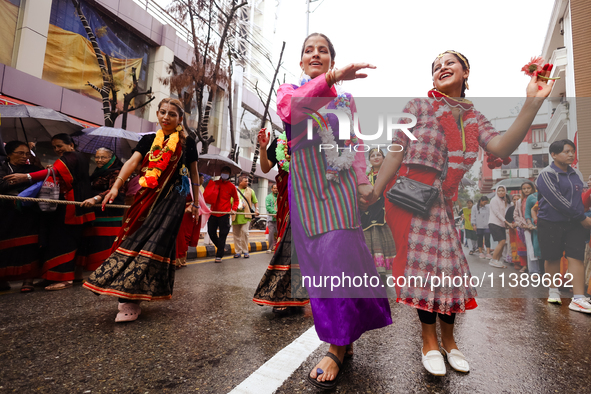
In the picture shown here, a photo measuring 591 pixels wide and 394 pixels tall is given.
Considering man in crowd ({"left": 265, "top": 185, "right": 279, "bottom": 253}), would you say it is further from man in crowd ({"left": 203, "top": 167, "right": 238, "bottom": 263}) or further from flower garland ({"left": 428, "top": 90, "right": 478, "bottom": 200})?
flower garland ({"left": 428, "top": 90, "right": 478, "bottom": 200})

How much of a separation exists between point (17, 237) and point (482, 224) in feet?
14.2

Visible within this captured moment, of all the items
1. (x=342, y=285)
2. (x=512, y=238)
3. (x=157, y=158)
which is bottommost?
(x=342, y=285)

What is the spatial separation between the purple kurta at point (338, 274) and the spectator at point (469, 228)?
0.58 m

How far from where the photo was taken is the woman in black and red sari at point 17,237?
11.3ft

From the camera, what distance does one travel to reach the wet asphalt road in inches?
62.0

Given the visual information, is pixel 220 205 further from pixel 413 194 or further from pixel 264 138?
pixel 413 194

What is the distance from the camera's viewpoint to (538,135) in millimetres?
1908

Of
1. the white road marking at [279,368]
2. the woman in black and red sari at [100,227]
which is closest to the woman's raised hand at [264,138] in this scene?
the white road marking at [279,368]

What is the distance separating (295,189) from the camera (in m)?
1.76

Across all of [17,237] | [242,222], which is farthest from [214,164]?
[17,237]

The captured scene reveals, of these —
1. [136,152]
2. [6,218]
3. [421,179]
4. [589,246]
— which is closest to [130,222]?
[136,152]

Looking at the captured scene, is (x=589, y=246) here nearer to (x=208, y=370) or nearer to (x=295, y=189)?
(x=295, y=189)

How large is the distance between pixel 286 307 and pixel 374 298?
1302 mm

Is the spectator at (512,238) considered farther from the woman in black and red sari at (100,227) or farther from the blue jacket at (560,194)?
the woman in black and red sari at (100,227)
